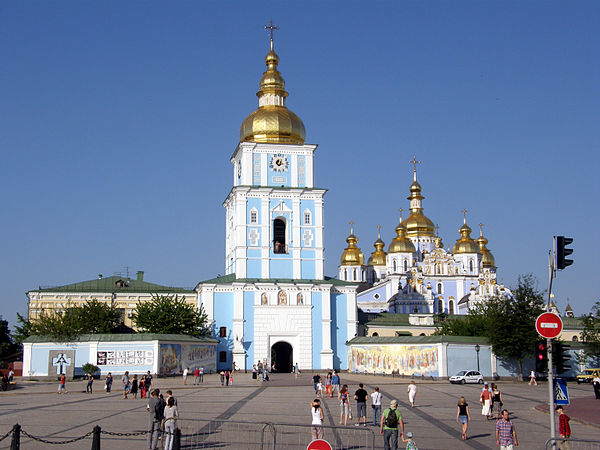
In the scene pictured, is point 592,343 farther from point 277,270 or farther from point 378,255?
point 378,255

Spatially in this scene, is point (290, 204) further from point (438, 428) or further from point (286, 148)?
point (438, 428)

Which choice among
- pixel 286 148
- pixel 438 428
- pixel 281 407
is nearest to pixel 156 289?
pixel 286 148

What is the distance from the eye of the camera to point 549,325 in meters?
17.0

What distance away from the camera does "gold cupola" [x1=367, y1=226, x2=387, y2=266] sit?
357 feet

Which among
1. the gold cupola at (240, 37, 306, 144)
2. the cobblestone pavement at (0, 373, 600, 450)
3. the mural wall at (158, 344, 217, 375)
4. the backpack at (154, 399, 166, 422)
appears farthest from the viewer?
the gold cupola at (240, 37, 306, 144)

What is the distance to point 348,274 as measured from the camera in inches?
4186

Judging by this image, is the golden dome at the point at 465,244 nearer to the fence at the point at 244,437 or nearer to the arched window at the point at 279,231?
the arched window at the point at 279,231

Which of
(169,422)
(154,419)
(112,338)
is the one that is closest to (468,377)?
(112,338)

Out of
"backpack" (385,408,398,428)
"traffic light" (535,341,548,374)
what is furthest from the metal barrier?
"backpack" (385,408,398,428)

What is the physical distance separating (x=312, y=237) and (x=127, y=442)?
1538 inches

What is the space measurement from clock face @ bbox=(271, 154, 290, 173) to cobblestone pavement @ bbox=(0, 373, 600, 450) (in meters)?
20.4

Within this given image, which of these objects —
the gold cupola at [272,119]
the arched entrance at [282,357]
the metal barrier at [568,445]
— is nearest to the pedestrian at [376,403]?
the metal barrier at [568,445]

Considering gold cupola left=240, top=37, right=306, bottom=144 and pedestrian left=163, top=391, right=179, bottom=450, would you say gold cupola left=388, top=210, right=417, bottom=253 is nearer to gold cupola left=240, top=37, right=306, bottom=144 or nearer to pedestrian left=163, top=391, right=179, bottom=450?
gold cupola left=240, top=37, right=306, bottom=144

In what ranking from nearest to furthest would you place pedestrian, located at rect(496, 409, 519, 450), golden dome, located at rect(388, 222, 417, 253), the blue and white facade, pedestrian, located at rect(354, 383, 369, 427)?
pedestrian, located at rect(496, 409, 519, 450) → pedestrian, located at rect(354, 383, 369, 427) → the blue and white facade → golden dome, located at rect(388, 222, 417, 253)
